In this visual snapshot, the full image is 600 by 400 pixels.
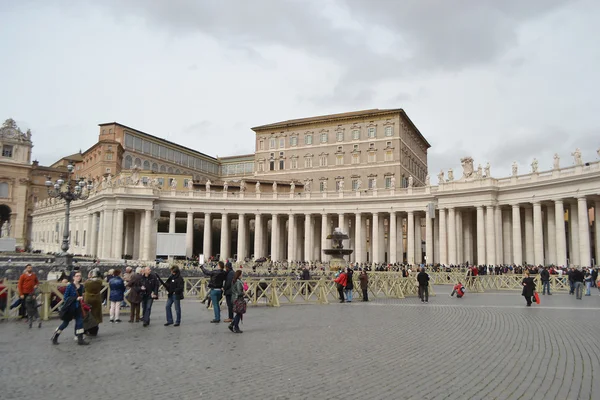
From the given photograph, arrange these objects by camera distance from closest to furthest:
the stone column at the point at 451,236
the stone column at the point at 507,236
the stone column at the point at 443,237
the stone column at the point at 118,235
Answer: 1. the stone column at the point at 507,236
2. the stone column at the point at 451,236
3. the stone column at the point at 443,237
4. the stone column at the point at 118,235

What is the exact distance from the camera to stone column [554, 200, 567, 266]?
1795 inches

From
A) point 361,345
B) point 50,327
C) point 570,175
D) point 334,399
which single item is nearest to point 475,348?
point 361,345

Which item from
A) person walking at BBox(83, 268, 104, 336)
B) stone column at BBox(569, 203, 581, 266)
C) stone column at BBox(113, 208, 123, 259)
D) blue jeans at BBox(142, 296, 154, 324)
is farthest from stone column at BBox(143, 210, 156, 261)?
person walking at BBox(83, 268, 104, 336)

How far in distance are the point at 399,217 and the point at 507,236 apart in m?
14.8

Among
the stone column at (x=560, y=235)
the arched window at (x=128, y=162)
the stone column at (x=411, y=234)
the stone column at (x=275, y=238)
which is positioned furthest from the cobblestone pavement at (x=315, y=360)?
the arched window at (x=128, y=162)

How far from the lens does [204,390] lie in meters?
7.93

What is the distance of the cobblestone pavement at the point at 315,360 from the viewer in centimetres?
797

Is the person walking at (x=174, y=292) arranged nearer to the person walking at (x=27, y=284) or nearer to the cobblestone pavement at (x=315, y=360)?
the cobblestone pavement at (x=315, y=360)

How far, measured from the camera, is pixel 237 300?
1433cm

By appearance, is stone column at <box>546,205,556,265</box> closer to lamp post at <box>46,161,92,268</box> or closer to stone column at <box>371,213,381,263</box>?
stone column at <box>371,213,381,263</box>

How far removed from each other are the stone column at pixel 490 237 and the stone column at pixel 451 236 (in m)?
3.58

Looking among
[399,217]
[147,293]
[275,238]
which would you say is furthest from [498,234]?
[147,293]

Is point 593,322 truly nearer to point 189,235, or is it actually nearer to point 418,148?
point 189,235

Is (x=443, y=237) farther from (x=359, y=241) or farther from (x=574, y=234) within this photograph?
(x=574, y=234)
